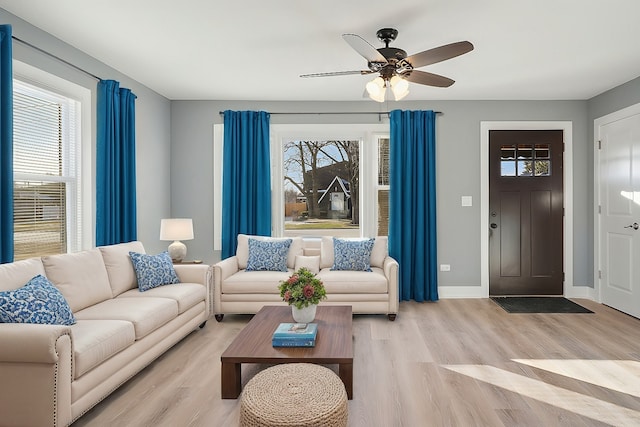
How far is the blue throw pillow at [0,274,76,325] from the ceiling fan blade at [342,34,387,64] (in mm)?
2417

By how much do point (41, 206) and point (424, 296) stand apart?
14.1 ft

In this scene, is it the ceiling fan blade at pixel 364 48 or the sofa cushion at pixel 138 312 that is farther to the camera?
the sofa cushion at pixel 138 312

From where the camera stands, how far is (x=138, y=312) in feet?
9.48

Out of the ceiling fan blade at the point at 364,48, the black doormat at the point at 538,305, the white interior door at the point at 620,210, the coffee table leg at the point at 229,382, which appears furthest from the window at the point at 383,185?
the coffee table leg at the point at 229,382

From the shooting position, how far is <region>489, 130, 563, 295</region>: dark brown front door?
527cm

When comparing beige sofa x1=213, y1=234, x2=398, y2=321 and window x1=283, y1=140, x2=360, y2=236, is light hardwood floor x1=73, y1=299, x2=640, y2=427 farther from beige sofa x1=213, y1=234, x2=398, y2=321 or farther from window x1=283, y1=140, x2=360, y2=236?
window x1=283, y1=140, x2=360, y2=236

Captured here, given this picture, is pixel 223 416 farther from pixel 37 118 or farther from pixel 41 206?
pixel 37 118

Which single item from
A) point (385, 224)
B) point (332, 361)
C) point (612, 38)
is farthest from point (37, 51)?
point (612, 38)

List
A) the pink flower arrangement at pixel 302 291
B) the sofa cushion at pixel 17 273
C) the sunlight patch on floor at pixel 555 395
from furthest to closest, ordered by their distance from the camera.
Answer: the pink flower arrangement at pixel 302 291
the sofa cushion at pixel 17 273
the sunlight patch on floor at pixel 555 395

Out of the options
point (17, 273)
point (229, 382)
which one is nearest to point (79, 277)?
point (17, 273)

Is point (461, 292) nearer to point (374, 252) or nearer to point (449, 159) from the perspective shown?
point (374, 252)

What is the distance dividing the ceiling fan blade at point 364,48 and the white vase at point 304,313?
1870 mm

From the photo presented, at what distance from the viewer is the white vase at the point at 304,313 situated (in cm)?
304

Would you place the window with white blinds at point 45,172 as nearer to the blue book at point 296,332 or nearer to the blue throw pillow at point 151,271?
the blue throw pillow at point 151,271
